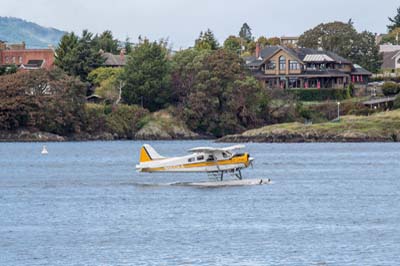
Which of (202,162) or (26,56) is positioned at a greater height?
(26,56)

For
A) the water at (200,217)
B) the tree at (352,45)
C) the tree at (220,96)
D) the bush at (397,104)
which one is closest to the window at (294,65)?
the tree at (352,45)

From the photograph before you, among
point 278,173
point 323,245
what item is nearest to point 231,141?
point 278,173

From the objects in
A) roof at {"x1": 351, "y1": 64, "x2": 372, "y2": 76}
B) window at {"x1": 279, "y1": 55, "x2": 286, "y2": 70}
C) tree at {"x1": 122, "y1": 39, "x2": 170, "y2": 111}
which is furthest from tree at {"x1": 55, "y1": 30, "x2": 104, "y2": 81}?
roof at {"x1": 351, "y1": 64, "x2": 372, "y2": 76}

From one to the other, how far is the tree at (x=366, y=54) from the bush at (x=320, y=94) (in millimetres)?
21228

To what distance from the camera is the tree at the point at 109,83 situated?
388 feet

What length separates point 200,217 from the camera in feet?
145

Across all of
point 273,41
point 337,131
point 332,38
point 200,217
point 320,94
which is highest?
point 273,41

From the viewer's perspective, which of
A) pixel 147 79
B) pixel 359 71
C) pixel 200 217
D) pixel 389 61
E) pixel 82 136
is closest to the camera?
pixel 200 217

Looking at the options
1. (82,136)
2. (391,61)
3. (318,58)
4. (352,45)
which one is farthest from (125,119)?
(391,61)

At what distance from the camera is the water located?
35375mm

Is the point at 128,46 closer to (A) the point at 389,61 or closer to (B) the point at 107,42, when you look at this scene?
(B) the point at 107,42

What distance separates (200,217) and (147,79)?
73225 millimetres

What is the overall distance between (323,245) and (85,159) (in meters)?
46.6

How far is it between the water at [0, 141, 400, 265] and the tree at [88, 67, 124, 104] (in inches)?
1749
